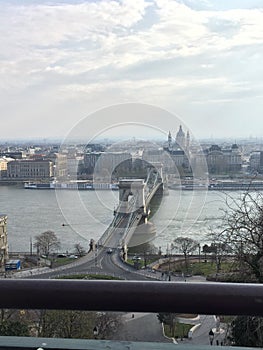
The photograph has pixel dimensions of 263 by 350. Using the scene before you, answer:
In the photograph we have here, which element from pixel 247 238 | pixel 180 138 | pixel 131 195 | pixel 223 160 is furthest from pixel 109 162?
pixel 247 238

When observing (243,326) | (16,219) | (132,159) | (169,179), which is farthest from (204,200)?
(243,326)

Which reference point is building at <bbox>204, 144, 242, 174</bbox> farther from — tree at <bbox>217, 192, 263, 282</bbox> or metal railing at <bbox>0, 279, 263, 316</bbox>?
metal railing at <bbox>0, 279, 263, 316</bbox>

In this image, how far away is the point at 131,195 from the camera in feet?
20.1

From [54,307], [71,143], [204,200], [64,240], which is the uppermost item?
[71,143]

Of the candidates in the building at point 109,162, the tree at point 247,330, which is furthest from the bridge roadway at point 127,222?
the tree at point 247,330

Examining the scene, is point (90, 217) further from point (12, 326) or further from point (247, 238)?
point (12, 326)

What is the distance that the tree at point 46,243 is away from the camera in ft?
18.9

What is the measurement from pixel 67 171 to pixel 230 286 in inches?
293

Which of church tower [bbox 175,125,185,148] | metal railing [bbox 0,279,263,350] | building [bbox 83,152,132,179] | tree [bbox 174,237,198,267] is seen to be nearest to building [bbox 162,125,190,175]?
church tower [bbox 175,125,185,148]

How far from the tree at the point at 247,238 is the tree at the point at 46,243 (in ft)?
15.1

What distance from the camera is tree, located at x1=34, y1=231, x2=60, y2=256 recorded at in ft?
18.9

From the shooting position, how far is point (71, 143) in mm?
6027

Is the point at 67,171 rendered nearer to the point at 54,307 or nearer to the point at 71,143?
the point at 71,143

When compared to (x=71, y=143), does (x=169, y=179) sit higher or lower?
lower
